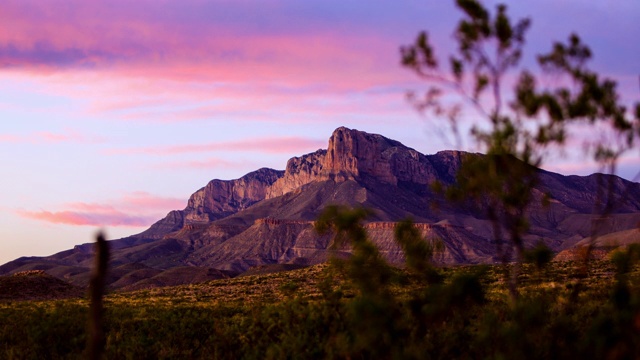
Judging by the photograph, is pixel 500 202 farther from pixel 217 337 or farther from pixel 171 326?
pixel 171 326

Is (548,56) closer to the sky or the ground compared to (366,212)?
closer to the sky

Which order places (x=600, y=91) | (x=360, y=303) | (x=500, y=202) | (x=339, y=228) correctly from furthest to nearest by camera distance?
(x=500, y=202), (x=600, y=91), (x=339, y=228), (x=360, y=303)

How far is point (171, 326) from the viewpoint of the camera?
29281 mm

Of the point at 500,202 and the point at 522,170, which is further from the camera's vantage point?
the point at 500,202

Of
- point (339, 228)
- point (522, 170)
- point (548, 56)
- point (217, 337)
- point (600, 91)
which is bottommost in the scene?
point (217, 337)

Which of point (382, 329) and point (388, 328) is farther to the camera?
point (388, 328)

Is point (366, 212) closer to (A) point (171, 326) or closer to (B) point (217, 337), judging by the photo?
(B) point (217, 337)

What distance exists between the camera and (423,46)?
18.9 m

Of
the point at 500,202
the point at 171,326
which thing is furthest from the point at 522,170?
the point at 171,326

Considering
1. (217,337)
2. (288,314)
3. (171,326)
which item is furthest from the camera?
(171,326)

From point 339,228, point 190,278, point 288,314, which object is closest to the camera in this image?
point 339,228

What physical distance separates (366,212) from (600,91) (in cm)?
652

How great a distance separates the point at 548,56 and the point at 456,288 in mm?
6872

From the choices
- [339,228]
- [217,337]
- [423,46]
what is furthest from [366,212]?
[217,337]
